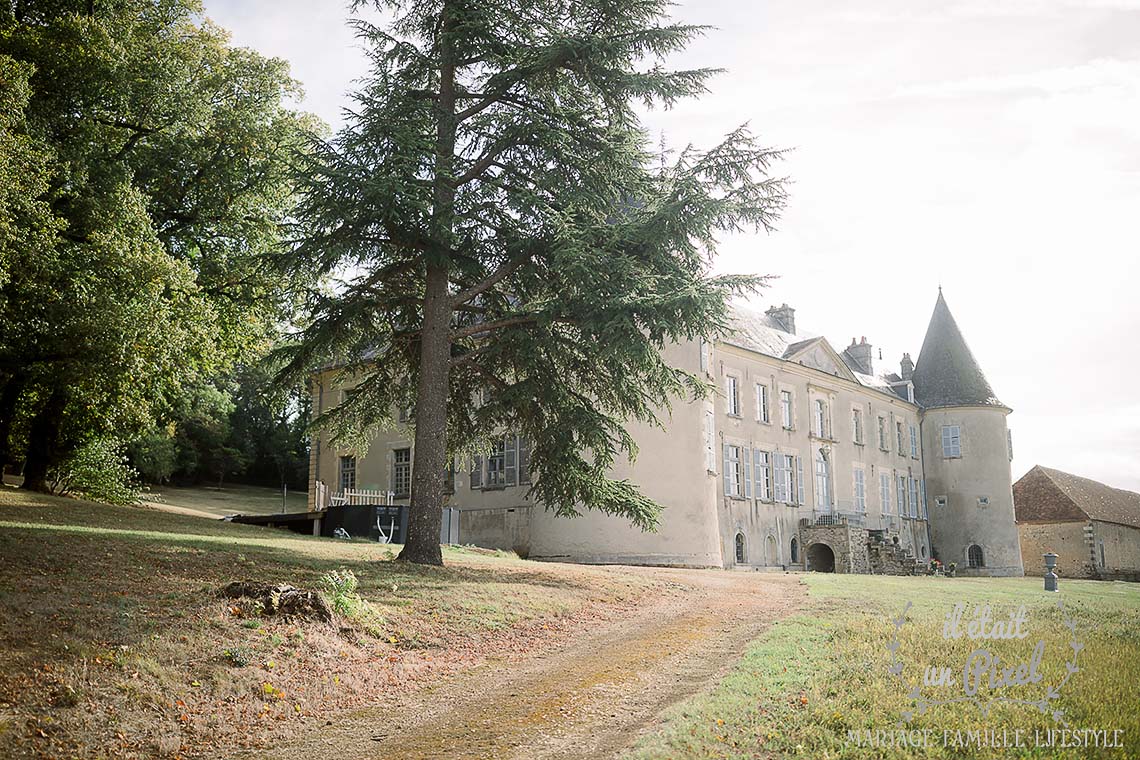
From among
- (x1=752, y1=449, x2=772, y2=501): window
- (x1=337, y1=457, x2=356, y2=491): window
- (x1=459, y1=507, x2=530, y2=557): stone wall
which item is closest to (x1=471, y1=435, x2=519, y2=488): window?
(x1=459, y1=507, x2=530, y2=557): stone wall

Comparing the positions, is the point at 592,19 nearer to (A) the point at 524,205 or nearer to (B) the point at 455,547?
(A) the point at 524,205

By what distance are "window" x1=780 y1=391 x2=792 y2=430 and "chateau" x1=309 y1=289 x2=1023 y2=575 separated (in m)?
0.05

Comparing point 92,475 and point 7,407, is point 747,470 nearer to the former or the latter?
point 92,475

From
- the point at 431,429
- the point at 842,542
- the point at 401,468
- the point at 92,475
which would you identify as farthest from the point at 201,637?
the point at 842,542

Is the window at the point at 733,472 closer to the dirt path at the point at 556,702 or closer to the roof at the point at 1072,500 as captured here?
the dirt path at the point at 556,702

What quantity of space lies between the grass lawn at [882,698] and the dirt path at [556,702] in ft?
1.24

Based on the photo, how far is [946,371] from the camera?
39.5 meters

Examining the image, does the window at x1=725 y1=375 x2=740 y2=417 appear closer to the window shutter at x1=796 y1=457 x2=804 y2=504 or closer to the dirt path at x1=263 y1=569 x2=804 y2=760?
the window shutter at x1=796 y1=457 x2=804 y2=504

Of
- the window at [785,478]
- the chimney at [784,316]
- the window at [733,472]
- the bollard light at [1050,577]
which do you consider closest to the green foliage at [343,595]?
the bollard light at [1050,577]

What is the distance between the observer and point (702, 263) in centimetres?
1373

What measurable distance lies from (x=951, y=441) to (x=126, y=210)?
34017 mm

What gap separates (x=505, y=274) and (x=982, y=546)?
3057 cm

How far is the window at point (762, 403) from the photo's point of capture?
3017 cm

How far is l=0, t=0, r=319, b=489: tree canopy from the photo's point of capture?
14039 mm
